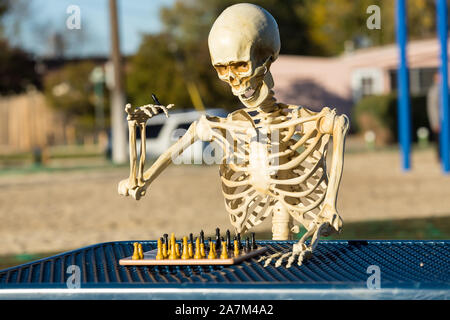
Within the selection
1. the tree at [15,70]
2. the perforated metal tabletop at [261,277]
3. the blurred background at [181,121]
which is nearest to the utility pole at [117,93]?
the blurred background at [181,121]

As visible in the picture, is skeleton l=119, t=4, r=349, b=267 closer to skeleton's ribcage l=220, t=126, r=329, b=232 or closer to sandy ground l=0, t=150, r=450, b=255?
skeleton's ribcage l=220, t=126, r=329, b=232

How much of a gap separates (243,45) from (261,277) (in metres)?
1.15

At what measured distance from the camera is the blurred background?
33.3ft

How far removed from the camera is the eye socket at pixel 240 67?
3.44 metres

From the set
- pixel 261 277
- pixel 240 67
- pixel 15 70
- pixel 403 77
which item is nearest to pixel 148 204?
pixel 403 77

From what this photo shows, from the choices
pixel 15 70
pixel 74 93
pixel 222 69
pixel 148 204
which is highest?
pixel 15 70

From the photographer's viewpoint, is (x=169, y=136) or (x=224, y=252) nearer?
(x=224, y=252)

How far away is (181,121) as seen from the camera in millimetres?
22719

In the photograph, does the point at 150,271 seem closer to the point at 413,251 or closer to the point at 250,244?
the point at 250,244

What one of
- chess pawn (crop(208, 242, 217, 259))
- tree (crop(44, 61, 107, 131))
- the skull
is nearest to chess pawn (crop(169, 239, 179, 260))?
chess pawn (crop(208, 242, 217, 259))

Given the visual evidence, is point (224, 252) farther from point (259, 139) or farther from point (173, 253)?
point (259, 139)

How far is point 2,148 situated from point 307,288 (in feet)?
141

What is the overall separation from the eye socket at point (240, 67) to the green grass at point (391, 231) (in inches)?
179
